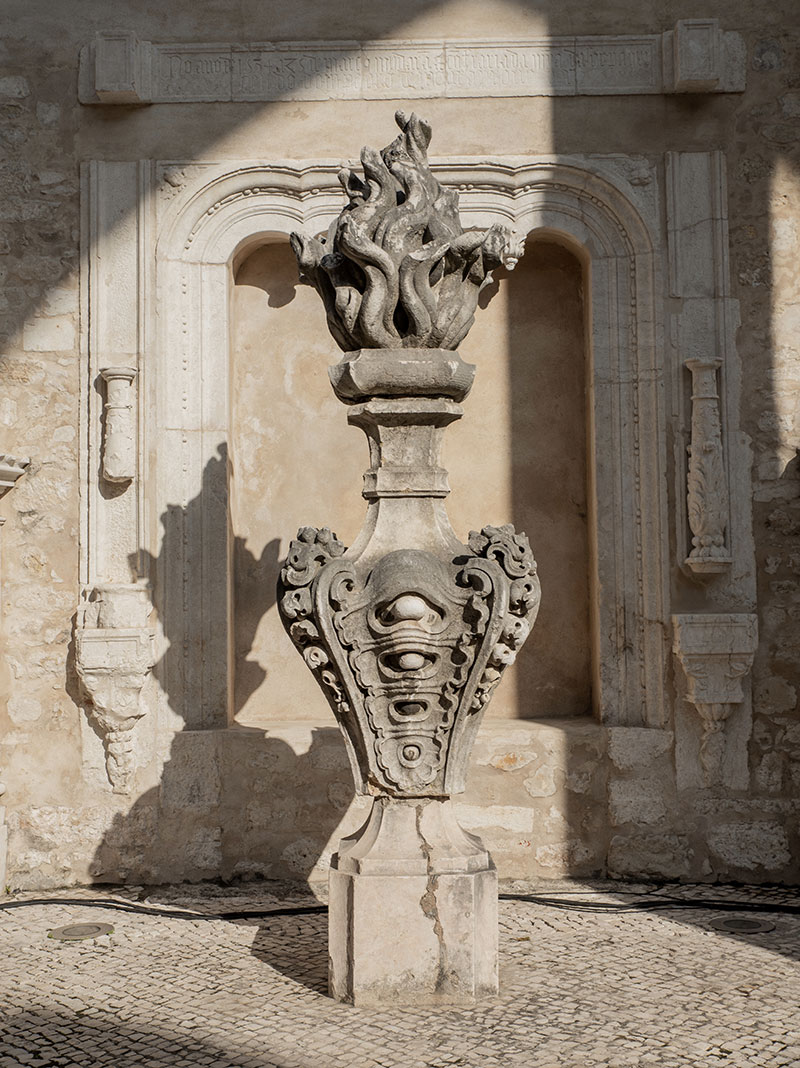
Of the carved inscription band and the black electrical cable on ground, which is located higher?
the carved inscription band

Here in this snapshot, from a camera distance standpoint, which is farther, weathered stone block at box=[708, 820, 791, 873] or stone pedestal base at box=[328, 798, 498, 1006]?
weathered stone block at box=[708, 820, 791, 873]

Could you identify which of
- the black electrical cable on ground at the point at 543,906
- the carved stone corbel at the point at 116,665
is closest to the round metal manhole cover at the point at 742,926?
the black electrical cable on ground at the point at 543,906

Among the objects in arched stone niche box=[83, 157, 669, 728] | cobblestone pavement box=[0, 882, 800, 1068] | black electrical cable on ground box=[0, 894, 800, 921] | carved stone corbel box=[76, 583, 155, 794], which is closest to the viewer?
cobblestone pavement box=[0, 882, 800, 1068]

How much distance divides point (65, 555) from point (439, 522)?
2.37m

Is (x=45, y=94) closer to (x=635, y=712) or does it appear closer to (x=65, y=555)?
(x=65, y=555)

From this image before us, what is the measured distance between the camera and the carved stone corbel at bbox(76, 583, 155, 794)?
212 inches

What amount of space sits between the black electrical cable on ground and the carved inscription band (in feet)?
12.2

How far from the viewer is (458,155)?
5.70 metres

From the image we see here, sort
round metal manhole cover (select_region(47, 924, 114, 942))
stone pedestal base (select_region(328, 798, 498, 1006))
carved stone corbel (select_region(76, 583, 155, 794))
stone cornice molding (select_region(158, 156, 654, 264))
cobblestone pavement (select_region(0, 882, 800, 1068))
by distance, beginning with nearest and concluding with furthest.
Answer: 1. cobblestone pavement (select_region(0, 882, 800, 1068))
2. stone pedestal base (select_region(328, 798, 498, 1006))
3. round metal manhole cover (select_region(47, 924, 114, 942))
4. carved stone corbel (select_region(76, 583, 155, 794))
5. stone cornice molding (select_region(158, 156, 654, 264))

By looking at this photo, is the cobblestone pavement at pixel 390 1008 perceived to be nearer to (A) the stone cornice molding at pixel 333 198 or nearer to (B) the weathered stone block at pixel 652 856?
(B) the weathered stone block at pixel 652 856

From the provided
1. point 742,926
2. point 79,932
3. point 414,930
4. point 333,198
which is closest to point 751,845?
point 742,926

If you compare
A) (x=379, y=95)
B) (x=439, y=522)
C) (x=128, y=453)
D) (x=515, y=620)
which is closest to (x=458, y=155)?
(x=379, y=95)

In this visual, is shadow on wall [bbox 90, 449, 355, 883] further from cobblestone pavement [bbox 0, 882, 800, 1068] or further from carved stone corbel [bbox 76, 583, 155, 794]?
cobblestone pavement [bbox 0, 882, 800, 1068]

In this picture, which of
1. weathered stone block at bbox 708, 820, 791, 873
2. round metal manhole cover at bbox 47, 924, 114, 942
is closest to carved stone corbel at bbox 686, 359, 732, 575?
weathered stone block at bbox 708, 820, 791, 873
